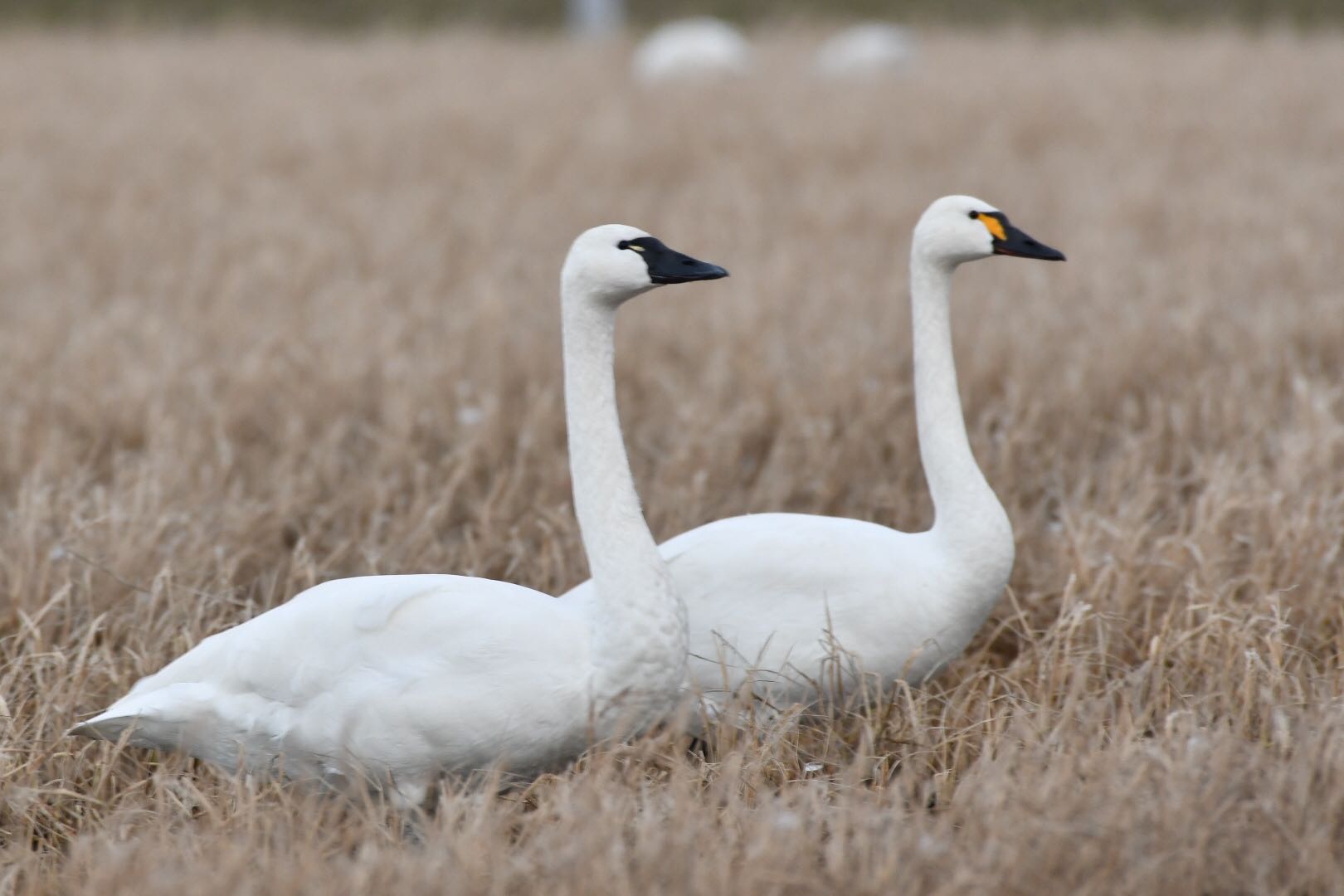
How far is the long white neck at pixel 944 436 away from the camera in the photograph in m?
3.08

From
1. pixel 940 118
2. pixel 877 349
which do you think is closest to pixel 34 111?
pixel 940 118

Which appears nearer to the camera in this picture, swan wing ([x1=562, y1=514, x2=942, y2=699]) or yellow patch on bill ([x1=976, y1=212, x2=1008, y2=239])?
swan wing ([x1=562, y1=514, x2=942, y2=699])

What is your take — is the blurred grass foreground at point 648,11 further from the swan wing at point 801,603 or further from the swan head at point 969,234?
the swan wing at point 801,603

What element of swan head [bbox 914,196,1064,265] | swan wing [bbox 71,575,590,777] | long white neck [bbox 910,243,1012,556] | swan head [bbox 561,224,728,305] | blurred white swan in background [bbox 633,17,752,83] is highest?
blurred white swan in background [bbox 633,17,752,83]

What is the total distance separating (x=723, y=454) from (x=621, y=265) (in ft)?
5.38

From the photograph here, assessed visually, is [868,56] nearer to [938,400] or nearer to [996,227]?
[996,227]

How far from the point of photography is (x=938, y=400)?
10.8 feet

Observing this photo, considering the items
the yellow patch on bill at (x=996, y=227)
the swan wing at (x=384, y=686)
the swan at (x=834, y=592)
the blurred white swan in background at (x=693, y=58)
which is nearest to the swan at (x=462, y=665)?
the swan wing at (x=384, y=686)

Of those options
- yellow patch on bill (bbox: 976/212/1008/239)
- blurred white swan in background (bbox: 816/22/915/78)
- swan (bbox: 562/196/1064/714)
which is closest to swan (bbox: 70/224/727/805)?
swan (bbox: 562/196/1064/714)

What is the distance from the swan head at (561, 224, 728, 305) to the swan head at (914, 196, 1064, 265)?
74 centimetres

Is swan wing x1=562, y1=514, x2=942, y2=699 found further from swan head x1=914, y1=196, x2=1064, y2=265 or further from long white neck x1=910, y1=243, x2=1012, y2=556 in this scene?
swan head x1=914, y1=196, x2=1064, y2=265

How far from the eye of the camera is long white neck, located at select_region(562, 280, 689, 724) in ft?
8.63

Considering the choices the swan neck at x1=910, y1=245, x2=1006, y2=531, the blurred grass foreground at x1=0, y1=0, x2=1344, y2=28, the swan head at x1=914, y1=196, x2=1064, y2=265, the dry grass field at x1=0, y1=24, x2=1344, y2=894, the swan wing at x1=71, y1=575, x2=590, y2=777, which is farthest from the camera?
the blurred grass foreground at x1=0, y1=0, x2=1344, y2=28

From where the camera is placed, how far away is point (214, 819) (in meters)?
2.47
